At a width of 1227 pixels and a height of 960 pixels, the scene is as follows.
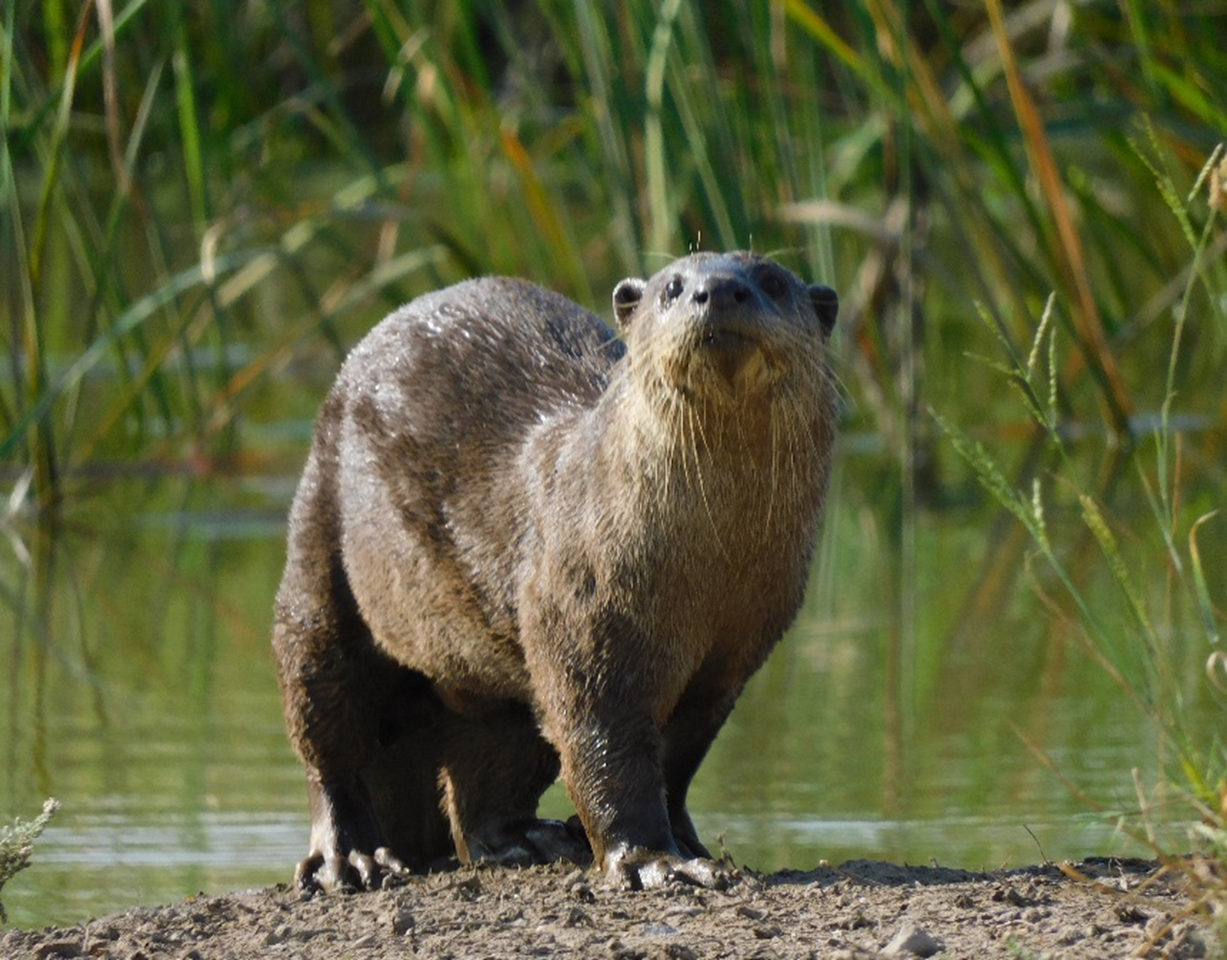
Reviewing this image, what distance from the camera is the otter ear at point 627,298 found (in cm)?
360

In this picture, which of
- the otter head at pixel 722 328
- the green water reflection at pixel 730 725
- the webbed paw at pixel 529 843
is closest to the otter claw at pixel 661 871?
the webbed paw at pixel 529 843

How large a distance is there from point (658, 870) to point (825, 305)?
0.94 m

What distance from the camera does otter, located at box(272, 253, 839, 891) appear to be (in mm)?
3330

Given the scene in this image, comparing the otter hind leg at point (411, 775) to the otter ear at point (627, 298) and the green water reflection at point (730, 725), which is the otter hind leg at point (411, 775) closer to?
the green water reflection at point (730, 725)

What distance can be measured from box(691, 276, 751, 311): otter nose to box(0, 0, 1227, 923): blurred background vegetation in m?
1.31

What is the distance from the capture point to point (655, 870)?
10.7 ft

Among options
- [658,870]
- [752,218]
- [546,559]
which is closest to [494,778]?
[546,559]

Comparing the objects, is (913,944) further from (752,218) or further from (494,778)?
(752,218)

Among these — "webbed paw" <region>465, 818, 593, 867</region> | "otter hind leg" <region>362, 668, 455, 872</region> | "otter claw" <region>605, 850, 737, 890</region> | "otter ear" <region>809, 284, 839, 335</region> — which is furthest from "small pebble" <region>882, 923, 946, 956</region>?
"otter hind leg" <region>362, 668, 455, 872</region>

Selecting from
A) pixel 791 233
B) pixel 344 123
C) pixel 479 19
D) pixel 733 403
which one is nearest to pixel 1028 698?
pixel 733 403

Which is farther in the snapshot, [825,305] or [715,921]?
[825,305]

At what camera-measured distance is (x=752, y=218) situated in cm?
640

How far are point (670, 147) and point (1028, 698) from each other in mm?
2021

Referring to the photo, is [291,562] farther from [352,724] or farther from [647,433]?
[647,433]
